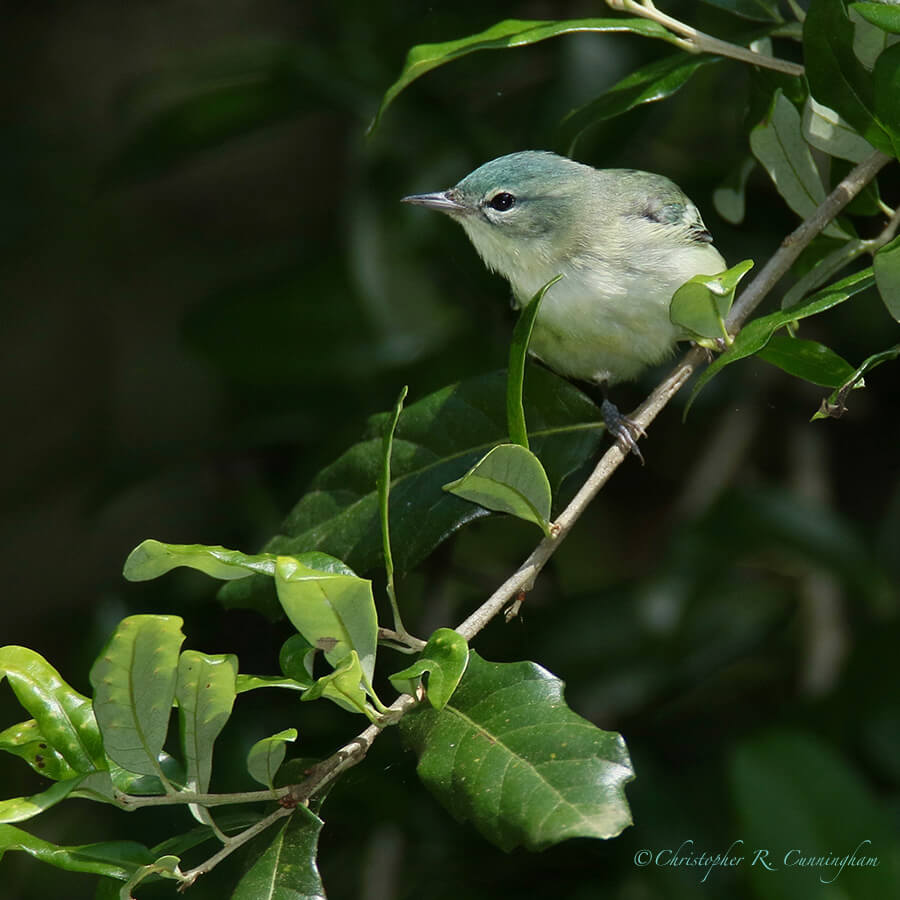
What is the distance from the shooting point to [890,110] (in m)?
1.86

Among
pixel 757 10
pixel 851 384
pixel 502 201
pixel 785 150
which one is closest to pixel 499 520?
pixel 502 201

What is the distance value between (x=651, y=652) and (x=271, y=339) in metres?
1.87

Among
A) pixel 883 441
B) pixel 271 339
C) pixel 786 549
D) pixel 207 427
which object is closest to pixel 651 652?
pixel 786 549

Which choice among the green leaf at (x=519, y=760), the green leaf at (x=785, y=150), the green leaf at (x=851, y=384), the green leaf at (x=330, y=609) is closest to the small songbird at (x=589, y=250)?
the green leaf at (x=785, y=150)

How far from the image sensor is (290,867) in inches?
67.8

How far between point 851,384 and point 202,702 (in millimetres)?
1187

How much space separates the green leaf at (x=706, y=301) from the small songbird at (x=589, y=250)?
0.60m

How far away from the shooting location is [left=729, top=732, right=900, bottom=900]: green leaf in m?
2.64

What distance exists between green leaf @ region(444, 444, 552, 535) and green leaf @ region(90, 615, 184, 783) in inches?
20.3

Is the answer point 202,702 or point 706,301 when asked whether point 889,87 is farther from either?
point 202,702

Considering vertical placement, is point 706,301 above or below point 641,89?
below

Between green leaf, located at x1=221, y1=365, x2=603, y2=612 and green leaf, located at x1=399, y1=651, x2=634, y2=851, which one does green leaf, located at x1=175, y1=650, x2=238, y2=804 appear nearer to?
green leaf, located at x1=399, y1=651, x2=634, y2=851

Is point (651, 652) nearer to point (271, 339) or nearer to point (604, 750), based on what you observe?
point (271, 339)

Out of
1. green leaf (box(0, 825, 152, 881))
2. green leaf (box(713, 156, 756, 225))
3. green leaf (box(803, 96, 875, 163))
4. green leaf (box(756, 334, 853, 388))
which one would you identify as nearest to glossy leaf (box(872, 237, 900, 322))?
green leaf (box(756, 334, 853, 388))
